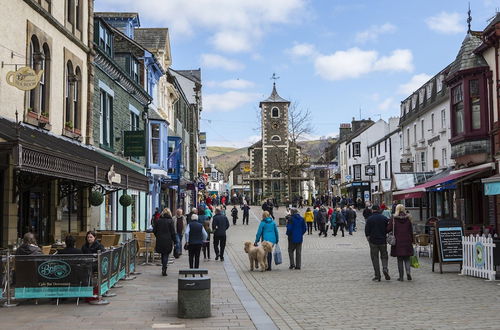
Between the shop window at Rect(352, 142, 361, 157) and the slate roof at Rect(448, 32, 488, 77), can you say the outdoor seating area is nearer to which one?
the slate roof at Rect(448, 32, 488, 77)

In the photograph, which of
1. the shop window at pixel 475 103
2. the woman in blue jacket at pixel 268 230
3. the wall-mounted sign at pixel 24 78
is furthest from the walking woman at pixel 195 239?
the shop window at pixel 475 103

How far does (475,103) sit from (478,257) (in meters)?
11.8

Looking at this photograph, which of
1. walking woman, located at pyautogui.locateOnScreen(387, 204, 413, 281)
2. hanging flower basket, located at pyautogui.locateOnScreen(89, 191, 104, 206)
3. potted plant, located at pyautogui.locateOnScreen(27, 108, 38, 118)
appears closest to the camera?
walking woman, located at pyautogui.locateOnScreen(387, 204, 413, 281)

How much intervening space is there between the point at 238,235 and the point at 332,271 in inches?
688

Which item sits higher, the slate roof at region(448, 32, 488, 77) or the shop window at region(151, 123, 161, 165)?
the slate roof at region(448, 32, 488, 77)

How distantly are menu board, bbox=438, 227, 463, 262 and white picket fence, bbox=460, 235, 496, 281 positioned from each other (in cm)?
40

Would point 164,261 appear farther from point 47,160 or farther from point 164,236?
point 47,160

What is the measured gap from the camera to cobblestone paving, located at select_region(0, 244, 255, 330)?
8828 mm

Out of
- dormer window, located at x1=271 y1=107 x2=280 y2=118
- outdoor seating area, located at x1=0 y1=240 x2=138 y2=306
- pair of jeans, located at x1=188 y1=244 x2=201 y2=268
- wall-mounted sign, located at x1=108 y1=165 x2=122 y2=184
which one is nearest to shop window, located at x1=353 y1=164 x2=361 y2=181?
dormer window, located at x1=271 y1=107 x2=280 y2=118

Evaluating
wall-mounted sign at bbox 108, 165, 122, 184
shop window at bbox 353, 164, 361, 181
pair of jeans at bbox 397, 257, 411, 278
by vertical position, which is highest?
shop window at bbox 353, 164, 361, 181

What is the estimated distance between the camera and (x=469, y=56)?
2459 cm

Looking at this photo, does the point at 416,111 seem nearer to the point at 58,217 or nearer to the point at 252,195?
the point at 58,217

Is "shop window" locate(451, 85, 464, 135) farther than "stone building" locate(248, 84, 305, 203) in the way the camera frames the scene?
No

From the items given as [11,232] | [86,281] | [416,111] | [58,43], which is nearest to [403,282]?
[86,281]
